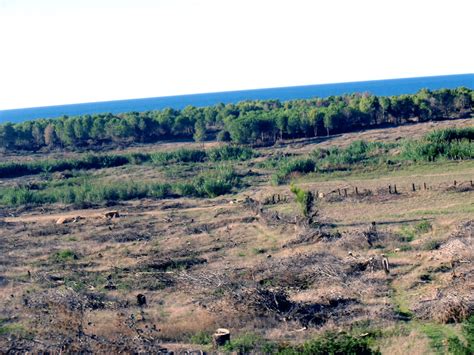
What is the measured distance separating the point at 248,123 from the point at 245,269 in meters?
45.2

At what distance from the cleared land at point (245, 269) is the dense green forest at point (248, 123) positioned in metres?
27.8

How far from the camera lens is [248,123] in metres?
64.6

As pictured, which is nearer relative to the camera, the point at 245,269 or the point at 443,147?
the point at 245,269

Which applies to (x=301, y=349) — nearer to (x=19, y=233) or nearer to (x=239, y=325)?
(x=239, y=325)

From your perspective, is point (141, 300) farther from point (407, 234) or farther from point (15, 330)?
point (407, 234)

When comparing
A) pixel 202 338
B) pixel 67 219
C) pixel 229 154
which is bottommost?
pixel 67 219

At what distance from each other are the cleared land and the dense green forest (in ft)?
91.3

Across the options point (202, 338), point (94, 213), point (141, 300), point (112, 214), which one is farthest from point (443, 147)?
point (202, 338)

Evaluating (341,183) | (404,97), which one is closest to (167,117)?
(404,97)

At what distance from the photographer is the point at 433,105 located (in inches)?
2788

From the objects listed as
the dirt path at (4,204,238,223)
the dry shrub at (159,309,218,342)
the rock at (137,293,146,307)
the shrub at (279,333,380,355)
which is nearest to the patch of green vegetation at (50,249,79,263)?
the rock at (137,293,146,307)

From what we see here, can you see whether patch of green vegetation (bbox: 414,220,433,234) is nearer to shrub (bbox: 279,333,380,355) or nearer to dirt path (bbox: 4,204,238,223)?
dirt path (bbox: 4,204,238,223)

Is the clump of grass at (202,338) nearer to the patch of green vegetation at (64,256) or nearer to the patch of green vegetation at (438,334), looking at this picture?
the patch of green vegetation at (438,334)

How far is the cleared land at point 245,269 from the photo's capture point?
14500mm
